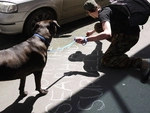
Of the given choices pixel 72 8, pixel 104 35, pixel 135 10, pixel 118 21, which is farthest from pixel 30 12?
pixel 135 10

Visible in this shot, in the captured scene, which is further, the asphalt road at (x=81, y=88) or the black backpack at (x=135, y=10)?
the black backpack at (x=135, y=10)

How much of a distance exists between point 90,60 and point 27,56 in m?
1.65

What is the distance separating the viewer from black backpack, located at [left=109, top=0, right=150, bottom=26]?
3682 millimetres

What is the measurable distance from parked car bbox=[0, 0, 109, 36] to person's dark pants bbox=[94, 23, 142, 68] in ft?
6.12

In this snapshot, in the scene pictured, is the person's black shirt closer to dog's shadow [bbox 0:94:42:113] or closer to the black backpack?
the black backpack

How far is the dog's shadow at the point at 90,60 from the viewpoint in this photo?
4.09 m

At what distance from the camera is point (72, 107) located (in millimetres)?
3291

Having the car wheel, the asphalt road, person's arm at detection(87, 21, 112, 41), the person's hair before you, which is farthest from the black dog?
the car wheel

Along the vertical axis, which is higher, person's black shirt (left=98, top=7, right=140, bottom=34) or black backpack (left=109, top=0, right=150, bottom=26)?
black backpack (left=109, top=0, right=150, bottom=26)

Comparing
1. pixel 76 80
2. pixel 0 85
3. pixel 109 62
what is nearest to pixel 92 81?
pixel 76 80

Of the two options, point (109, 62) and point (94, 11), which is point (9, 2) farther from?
point (109, 62)

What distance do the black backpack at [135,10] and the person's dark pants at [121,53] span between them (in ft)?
1.16

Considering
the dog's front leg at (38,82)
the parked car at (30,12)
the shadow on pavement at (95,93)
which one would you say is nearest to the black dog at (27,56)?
the dog's front leg at (38,82)

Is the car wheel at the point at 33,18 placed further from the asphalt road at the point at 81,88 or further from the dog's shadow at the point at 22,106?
the dog's shadow at the point at 22,106
